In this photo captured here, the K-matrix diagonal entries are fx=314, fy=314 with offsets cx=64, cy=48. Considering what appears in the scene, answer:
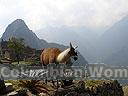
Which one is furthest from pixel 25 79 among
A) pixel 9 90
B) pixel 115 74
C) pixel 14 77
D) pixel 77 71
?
pixel 115 74

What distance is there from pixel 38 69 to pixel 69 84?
293 cm

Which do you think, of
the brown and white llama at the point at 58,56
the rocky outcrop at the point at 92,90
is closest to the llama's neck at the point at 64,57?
the brown and white llama at the point at 58,56

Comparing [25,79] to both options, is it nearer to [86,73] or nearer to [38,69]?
[38,69]

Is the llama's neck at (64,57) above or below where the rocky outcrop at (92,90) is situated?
above

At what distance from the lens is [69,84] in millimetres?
22031

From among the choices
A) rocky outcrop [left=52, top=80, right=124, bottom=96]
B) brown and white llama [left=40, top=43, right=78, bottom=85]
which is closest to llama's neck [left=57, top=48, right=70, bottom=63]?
brown and white llama [left=40, top=43, right=78, bottom=85]

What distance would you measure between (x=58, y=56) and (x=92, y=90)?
3.75 meters

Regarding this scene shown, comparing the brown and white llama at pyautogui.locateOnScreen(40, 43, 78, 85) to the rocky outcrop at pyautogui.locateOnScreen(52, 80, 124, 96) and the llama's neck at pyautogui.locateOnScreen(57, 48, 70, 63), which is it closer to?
the llama's neck at pyautogui.locateOnScreen(57, 48, 70, 63)

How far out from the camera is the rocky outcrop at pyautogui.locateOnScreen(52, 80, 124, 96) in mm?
20048

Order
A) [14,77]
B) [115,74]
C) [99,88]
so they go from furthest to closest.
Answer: [115,74] → [99,88] → [14,77]

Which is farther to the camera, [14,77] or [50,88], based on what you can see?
[14,77]

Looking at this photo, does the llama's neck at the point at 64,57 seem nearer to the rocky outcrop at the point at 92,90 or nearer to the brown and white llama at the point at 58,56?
the brown and white llama at the point at 58,56

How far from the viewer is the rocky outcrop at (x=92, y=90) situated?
20.0 meters

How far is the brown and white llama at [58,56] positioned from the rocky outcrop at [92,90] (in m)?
1.96
